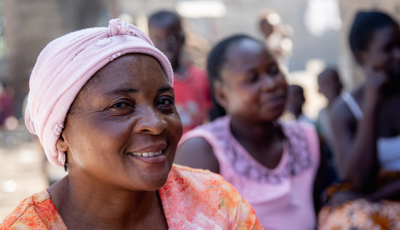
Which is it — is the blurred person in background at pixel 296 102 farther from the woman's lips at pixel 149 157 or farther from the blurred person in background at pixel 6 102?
the blurred person in background at pixel 6 102

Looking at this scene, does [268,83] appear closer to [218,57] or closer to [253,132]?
[253,132]

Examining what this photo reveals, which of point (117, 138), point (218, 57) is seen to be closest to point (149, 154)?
point (117, 138)

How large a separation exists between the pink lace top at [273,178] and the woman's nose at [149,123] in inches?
40.3

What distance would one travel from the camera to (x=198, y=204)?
5.49 ft

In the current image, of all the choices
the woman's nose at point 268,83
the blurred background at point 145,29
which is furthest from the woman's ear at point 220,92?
the blurred background at point 145,29

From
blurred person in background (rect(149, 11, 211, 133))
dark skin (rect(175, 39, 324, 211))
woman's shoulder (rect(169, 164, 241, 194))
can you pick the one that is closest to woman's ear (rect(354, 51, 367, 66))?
dark skin (rect(175, 39, 324, 211))

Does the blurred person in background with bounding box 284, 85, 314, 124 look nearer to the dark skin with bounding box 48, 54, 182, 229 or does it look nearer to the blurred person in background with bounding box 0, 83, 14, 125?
the dark skin with bounding box 48, 54, 182, 229

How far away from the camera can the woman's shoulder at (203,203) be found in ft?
5.31

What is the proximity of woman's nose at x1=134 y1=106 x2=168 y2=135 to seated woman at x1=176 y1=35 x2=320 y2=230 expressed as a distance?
3.13 feet

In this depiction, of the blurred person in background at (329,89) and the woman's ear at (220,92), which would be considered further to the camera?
the blurred person in background at (329,89)

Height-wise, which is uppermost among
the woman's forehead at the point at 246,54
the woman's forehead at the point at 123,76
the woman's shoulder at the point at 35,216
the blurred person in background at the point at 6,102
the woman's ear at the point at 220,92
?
the woman's forehead at the point at 123,76

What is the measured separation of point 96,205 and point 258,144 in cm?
125

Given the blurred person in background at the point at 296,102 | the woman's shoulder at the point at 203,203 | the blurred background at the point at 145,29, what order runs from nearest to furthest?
1. the woman's shoulder at the point at 203,203
2. the blurred person in background at the point at 296,102
3. the blurred background at the point at 145,29

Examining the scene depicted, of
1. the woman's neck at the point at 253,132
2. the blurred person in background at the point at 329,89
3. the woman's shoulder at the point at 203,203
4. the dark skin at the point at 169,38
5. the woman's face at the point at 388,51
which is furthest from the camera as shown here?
the blurred person in background at the point at 329,89
